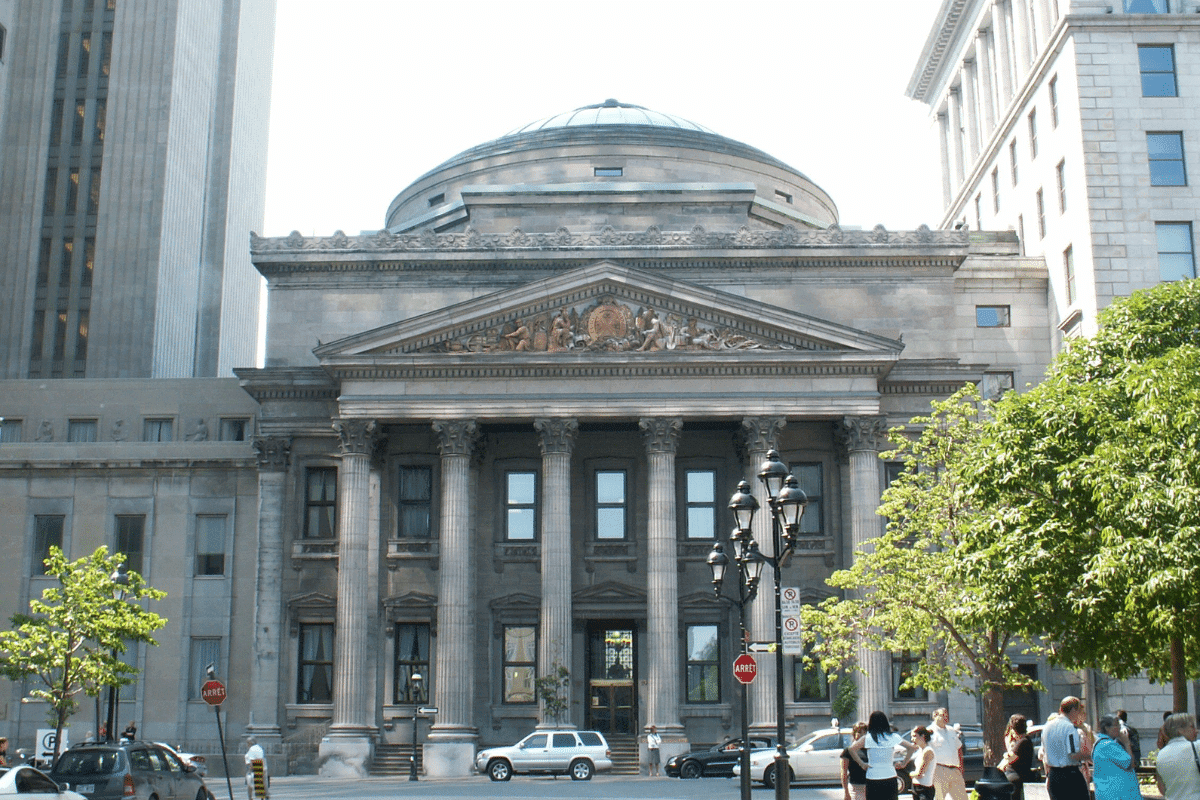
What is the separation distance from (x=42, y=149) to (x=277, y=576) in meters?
45.8

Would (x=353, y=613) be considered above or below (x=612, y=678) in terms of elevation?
above

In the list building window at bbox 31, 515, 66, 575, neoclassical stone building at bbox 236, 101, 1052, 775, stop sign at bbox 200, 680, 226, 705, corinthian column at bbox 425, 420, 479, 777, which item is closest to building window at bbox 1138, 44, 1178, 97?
neoclassical stone building at bbox 236, 101, 1052, 775

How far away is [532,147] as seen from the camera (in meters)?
62.2

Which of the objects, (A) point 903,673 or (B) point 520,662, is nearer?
(A) point 903,673

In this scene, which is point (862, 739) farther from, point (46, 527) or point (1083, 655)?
point (46, 527)

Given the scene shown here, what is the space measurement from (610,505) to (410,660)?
8941 millimetres

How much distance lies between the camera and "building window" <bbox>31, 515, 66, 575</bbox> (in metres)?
53.0

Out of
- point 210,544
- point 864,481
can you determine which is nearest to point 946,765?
point 864,481

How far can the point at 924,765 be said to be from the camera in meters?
21.2

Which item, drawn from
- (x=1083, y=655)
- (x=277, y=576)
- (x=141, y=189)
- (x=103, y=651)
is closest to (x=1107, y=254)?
(x=1083, y=655)

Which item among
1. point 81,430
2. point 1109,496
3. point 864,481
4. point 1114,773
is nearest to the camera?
point 1114,773

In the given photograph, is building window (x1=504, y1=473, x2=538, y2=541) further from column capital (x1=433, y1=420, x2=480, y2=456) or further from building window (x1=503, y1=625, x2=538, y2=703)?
column capital (x1=433, y1=420, x2=480, y2=456)

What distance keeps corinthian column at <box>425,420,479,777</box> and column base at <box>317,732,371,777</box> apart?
85.6 inches

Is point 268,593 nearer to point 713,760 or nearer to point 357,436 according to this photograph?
point 357,436
